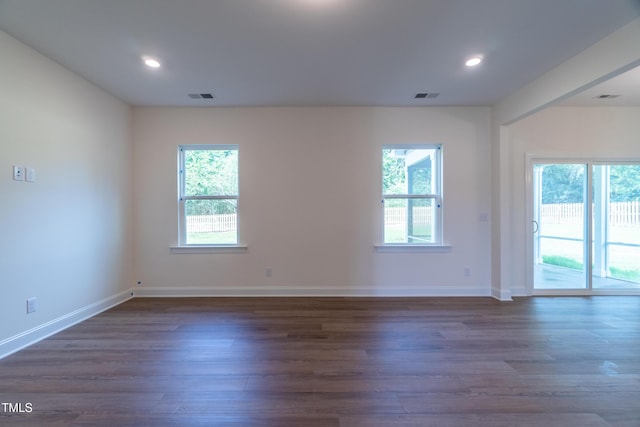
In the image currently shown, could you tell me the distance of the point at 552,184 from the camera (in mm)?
3863

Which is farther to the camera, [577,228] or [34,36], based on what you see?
[577,228]

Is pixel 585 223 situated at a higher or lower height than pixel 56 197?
lower

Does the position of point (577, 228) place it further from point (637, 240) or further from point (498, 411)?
point (498, 411)

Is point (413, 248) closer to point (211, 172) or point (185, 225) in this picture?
point (211, 172)

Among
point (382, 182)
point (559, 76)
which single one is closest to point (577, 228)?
point (559, 76)

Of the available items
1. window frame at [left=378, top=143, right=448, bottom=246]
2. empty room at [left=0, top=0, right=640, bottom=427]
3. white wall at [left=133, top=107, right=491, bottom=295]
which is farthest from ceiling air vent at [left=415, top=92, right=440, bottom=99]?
window frame at [left=378, top=143, right=448, bottom=246]

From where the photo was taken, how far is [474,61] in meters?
2.63

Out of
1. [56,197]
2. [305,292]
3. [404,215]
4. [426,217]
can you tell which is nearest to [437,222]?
[426,217]

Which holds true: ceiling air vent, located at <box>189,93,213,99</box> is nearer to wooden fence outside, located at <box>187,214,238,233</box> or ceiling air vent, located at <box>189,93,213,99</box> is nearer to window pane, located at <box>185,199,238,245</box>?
window pane, located at <box>185,199,238,245</box>

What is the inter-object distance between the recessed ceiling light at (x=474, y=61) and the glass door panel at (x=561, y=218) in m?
2.12

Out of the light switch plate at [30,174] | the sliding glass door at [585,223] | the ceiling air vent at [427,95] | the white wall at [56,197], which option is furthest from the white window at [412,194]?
the light switch plate at [30,174]

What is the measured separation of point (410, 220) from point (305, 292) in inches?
73.2

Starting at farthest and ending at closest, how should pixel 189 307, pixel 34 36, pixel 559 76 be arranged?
pixel 189 307 → pixel 559 76 → pixel 34 36

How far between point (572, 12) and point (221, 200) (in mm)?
4040
